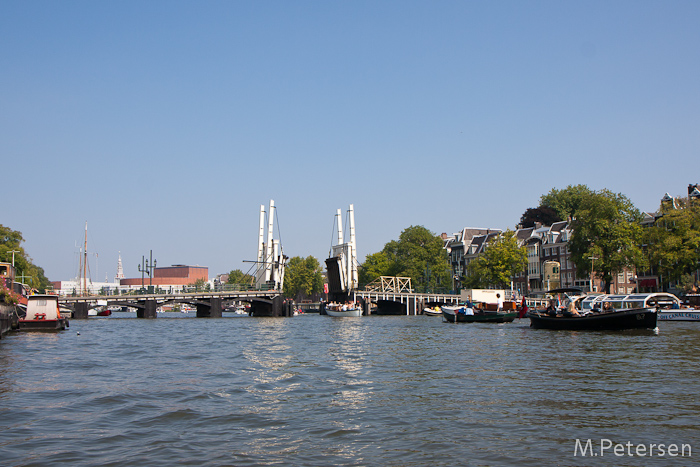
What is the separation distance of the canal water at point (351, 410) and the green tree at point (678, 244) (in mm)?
49605

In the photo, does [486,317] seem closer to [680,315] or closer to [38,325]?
[680,315]

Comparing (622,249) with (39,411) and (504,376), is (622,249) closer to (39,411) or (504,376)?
(504,376)

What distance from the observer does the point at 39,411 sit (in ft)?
45.3

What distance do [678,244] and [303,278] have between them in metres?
108

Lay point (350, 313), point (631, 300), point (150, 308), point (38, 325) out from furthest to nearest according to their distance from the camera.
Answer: point (350, 313)
point (150, 308)
point (631, 300)
point (38, 325)

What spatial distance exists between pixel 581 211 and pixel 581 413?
71836mm

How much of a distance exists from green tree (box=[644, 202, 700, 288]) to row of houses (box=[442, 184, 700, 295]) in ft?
37.0

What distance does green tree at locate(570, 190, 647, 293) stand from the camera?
3041 inches

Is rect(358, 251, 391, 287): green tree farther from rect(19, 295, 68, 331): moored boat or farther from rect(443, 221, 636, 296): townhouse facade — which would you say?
rect(19, 295, 68, 331): moored boat

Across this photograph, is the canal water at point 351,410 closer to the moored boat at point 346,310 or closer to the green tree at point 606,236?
the green tree at point 606,236

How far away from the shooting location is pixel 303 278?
167 m

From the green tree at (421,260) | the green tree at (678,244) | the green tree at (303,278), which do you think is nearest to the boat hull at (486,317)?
the green tree at (678,244)

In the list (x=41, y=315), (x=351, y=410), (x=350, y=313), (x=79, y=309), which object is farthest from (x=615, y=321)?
(x=79, y=309)

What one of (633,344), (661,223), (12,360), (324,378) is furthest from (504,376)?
(661,223)
